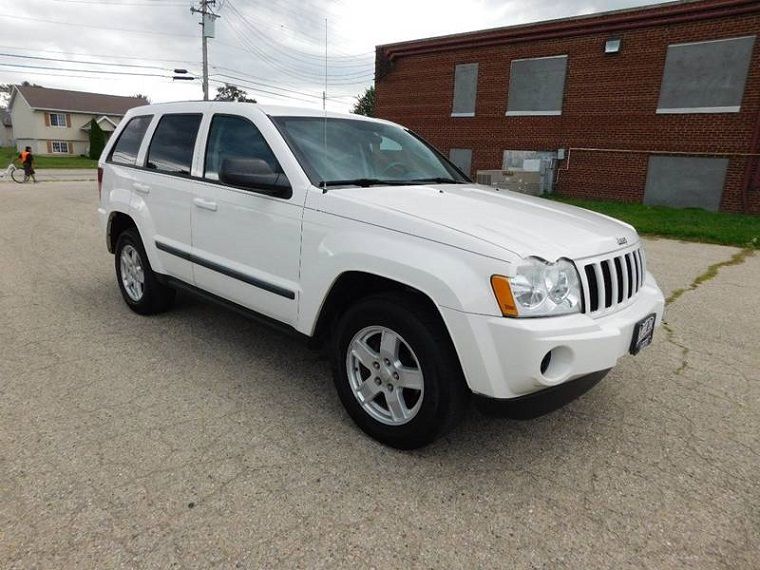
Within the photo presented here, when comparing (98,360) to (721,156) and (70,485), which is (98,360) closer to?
(70,485)

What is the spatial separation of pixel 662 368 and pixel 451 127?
17698mm

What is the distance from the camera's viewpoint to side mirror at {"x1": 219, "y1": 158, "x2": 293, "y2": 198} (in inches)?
119

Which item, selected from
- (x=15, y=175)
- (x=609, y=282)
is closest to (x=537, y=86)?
(x=609, y=282)

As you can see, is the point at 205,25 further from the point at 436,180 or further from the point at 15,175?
the point at 436,180

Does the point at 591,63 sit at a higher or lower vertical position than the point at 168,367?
higher

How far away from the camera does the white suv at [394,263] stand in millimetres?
2352

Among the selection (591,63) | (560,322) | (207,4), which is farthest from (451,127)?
(207,4)

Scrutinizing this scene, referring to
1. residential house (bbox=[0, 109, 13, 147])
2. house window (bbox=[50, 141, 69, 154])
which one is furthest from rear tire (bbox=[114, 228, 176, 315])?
residential house (bbox=[0, 109, 13, 147])

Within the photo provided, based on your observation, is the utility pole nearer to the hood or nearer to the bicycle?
the bicycle

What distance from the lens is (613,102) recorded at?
16375 mm

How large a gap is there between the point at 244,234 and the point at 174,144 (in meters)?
1.33

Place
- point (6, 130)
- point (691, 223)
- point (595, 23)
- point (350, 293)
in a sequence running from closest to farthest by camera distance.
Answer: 1. point (350, 293)
2. point (691, 223)
3. point (595, 23)
4. point (6, 130)

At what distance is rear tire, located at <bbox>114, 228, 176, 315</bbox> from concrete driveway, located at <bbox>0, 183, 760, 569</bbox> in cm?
38

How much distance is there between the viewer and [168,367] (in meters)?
3.75
